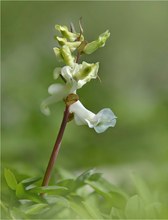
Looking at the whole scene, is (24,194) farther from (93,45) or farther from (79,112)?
(93,45)

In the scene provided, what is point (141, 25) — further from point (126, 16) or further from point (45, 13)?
point (45, 13)

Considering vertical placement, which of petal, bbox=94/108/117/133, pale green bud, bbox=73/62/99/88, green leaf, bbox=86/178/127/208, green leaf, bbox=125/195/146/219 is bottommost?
green leaf, bbox=125/195/146/219

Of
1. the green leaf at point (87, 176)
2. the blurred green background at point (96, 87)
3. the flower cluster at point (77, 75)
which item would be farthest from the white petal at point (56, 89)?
the blurred green background at point (96, 87)

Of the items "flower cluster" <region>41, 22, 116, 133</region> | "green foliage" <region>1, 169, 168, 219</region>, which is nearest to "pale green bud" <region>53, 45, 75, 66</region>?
"flower cluster" <region>41, 22, 116, 133</region>

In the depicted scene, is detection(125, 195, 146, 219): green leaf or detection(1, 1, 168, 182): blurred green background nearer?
detection(125, 195, 146, 219): green leaf

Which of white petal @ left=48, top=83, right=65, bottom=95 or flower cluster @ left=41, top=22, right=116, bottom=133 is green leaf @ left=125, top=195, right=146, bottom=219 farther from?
white petal @ left=48, top=83, right=65, bottom=95

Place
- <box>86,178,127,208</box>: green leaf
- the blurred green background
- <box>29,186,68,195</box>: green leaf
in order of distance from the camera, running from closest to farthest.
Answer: <box>29,186,68,195</box>: green leaf, <box>86,178,127,208</box>: green leaf, the blurred green background

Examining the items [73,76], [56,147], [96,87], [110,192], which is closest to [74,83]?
[73,76]

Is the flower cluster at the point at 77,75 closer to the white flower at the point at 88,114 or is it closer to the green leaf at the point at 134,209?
the white flower at the point at 88,114
